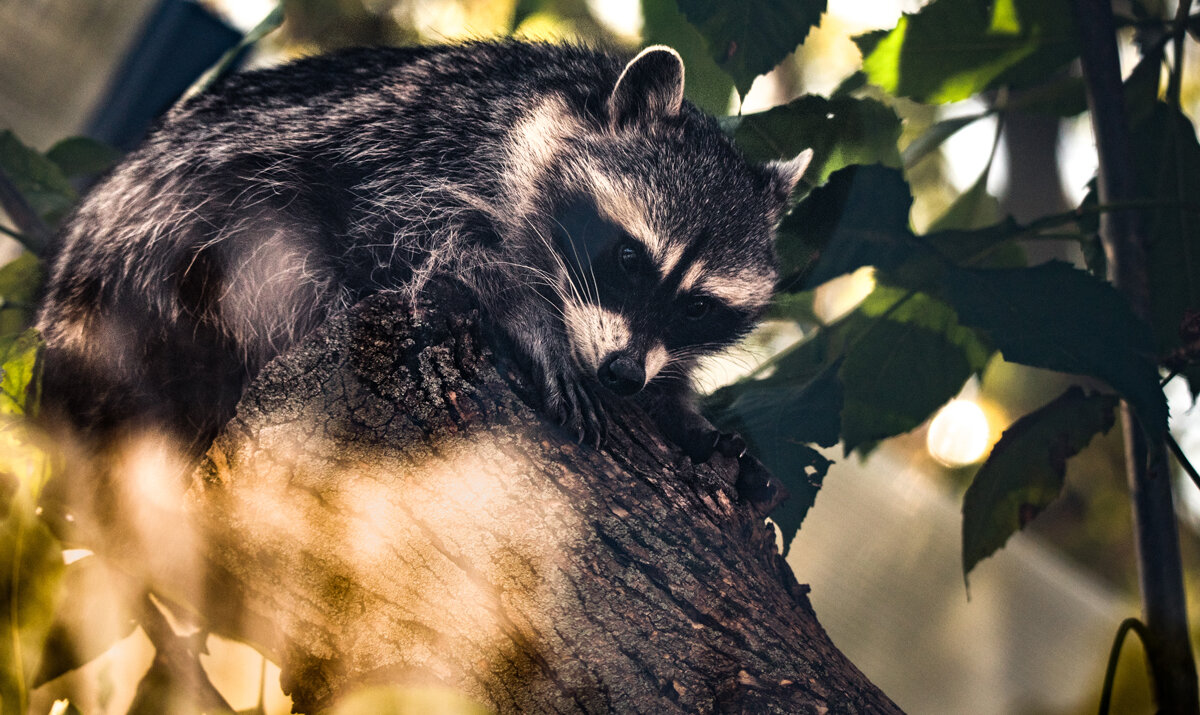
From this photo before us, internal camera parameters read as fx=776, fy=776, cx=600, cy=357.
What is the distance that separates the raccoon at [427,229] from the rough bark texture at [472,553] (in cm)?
10

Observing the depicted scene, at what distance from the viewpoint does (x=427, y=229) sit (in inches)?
40.9

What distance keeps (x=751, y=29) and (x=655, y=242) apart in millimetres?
359

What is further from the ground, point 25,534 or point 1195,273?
point 1195,273

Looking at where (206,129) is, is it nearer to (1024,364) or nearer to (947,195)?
(947,195)

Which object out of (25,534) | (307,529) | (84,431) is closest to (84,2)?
(84,431)

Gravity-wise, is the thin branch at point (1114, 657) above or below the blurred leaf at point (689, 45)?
below

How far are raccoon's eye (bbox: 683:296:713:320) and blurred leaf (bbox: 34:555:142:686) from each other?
2.64 ft

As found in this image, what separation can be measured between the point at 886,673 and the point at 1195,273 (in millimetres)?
512

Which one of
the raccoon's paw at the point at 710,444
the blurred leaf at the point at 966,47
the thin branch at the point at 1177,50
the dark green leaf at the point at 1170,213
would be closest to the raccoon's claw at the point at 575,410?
the raccoon's paw at the point at 710,444

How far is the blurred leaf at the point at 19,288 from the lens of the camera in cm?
125

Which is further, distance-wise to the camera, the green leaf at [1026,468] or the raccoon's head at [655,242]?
the raccoon's head at [655,242]

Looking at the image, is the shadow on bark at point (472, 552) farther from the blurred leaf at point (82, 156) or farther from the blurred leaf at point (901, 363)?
the blurred leaf at point (82, 156)

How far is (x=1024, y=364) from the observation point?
0.79 meters

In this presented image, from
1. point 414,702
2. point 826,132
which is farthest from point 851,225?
point 414,702
